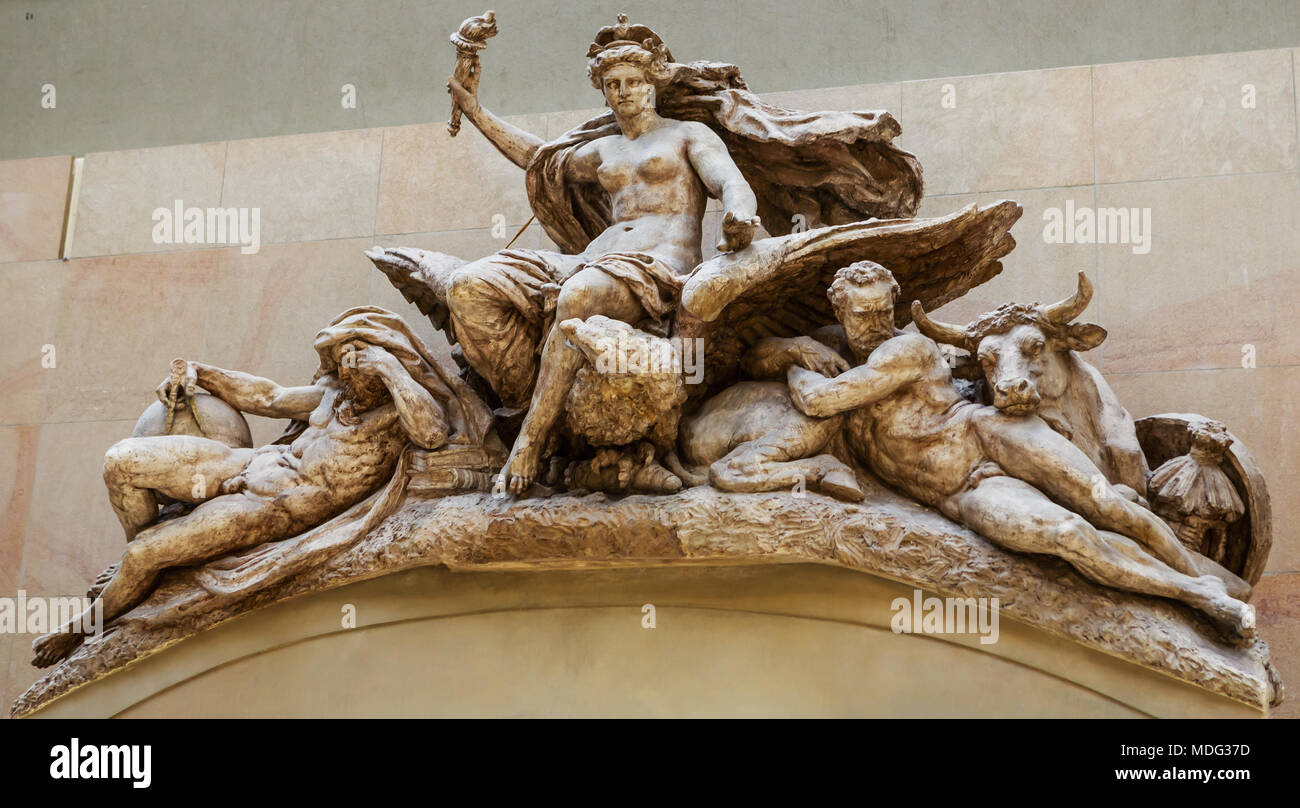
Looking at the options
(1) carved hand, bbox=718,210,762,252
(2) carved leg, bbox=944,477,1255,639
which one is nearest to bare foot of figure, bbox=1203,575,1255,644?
(2) carved leg, bbox=944,477,1255,639

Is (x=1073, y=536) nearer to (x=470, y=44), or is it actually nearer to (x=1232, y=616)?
(x=1232, y=616)

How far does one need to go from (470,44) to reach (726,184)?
1380 millimetres

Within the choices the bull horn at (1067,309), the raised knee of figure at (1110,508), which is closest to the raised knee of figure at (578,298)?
the bull horn at (1067,309)

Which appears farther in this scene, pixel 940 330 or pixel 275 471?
pixel 275 471

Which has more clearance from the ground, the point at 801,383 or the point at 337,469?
the point at 801,383

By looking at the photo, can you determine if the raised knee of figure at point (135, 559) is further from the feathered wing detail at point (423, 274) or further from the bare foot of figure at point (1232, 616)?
the bare foot of figure at point (1232, 616)

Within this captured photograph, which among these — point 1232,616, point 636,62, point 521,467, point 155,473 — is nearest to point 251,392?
point 155,473

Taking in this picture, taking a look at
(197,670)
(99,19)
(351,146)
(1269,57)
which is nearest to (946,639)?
(197,670)

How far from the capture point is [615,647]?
18.6 feet

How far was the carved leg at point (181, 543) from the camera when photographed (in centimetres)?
596

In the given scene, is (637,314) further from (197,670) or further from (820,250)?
(197,670)

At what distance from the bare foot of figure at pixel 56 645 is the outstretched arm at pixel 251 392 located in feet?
3.79

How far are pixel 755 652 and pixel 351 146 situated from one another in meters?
4.51

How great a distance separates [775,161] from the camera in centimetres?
658
